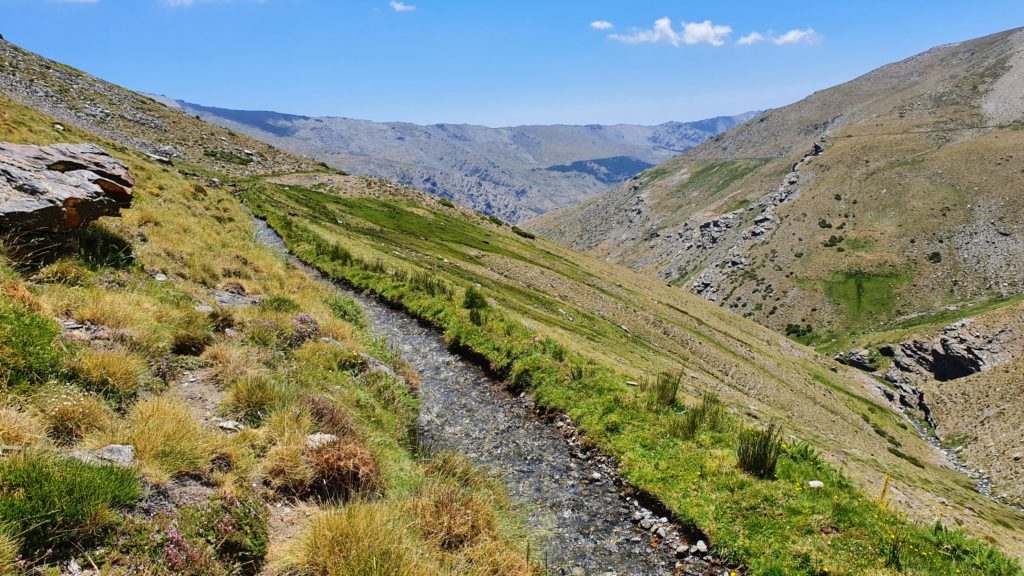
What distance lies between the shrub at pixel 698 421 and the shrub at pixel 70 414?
46.6 ft

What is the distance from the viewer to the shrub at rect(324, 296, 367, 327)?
21573 millimetres

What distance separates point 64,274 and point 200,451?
916cm

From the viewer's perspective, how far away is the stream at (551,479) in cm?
1043

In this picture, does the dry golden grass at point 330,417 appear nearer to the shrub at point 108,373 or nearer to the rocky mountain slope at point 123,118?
the shrub at point 108,373

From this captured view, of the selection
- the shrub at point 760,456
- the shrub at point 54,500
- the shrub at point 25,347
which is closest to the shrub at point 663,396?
the shrub at point 760,456

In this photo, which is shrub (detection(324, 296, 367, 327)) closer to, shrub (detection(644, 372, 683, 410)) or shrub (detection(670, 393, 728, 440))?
shrub (detection(644, 372, 683, 410))

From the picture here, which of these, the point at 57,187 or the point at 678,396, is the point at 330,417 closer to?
the point at 57,187

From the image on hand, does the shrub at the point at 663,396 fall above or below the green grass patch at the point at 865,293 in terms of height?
above

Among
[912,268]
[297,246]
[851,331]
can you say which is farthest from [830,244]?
[297,246]

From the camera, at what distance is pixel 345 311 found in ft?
73.1

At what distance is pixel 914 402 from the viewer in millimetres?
109438

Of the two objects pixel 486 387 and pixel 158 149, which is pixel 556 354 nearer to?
pixel 486 387

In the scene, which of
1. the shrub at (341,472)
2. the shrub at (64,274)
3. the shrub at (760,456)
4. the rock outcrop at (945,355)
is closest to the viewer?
the shrub at (341,472)

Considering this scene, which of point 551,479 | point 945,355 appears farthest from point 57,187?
point 945,355
